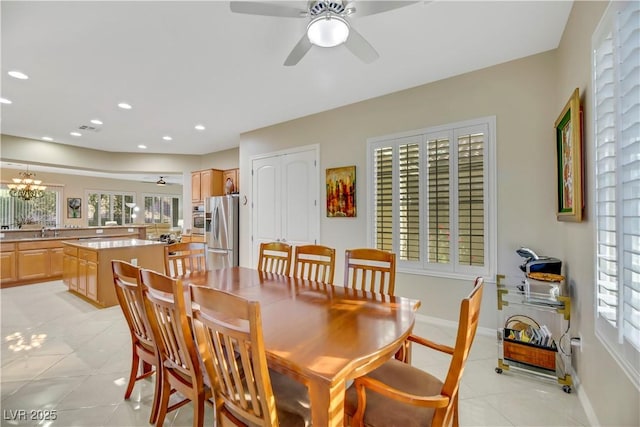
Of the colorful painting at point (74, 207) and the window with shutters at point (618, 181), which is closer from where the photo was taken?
the window with shutters at point (618, 181)

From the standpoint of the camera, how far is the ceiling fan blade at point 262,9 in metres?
1.61

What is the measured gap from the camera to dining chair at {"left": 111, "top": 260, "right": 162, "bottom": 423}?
161 cm

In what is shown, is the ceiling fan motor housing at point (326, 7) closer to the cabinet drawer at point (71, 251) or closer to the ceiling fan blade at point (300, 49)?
the ceiling fan blade at point (300, 49)

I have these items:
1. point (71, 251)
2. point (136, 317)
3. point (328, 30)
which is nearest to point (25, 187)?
point (71, 251)

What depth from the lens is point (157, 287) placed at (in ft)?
4.59

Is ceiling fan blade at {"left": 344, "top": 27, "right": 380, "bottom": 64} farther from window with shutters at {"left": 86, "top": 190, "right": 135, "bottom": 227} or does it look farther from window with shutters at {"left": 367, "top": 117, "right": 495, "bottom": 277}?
window with shutters at {"left": 86, "top": 190, "right": 135, "bottom": 227}

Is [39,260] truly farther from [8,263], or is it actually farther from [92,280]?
[92,280]

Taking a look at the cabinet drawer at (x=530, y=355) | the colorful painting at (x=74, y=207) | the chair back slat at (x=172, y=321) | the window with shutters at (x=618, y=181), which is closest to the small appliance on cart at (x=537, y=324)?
the cabinet drawer at (x=530, y=355)

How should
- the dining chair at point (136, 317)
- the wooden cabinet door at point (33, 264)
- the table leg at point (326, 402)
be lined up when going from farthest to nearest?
the wooden cabinet door at point (33, 264)
the dining chair at point (136, 317)
the table leg at point (326, 402)

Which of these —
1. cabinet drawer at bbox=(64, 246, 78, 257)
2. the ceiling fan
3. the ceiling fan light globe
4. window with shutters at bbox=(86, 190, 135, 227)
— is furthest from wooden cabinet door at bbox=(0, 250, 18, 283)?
the ceiling fan light globe

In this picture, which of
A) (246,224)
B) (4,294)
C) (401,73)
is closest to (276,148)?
(246,224)

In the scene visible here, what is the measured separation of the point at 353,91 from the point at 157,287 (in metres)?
3.09

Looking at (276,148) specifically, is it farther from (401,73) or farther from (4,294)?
(4,294)

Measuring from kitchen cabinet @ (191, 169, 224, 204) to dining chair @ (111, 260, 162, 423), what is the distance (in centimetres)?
455
